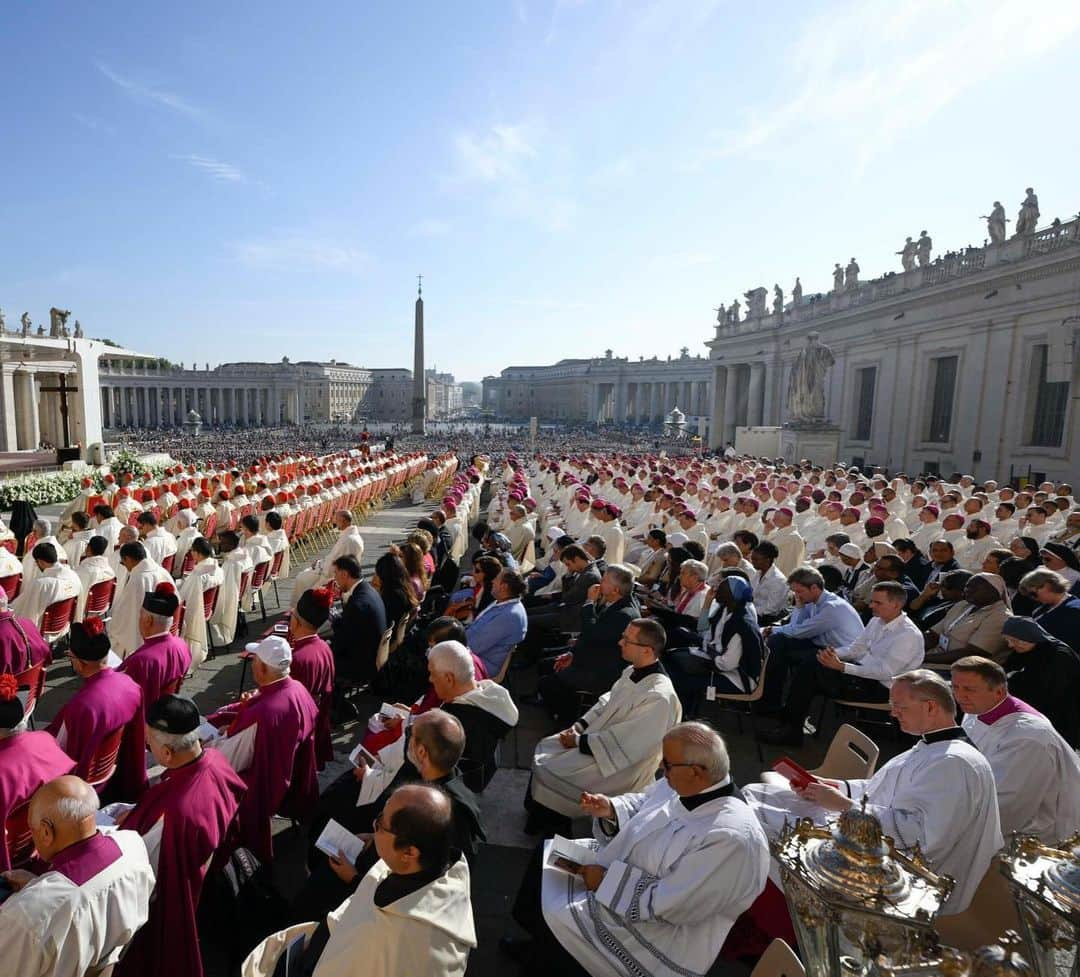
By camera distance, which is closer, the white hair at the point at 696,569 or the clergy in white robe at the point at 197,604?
the white hair at the point at 696,569

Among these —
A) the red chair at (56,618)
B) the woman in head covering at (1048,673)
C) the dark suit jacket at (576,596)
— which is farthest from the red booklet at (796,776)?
the red chair at (56,618)

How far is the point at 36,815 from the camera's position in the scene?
91.7 inches

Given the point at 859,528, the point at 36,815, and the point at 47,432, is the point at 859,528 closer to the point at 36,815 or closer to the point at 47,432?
the point at 36,815

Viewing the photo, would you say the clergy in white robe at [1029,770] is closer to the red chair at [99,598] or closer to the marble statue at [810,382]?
the red chair at [99,598]

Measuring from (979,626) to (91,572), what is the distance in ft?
27.8

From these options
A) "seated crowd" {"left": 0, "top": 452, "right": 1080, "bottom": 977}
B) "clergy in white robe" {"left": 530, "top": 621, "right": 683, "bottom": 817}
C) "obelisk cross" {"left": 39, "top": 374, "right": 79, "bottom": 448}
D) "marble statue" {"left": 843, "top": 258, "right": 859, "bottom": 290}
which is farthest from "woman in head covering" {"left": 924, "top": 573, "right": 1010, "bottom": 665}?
"marble statue" {"left": 843, "top": 258, "right": 859, "bottom": 290}

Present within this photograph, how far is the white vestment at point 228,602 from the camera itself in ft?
25.4

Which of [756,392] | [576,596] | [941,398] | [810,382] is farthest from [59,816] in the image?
[756,392]

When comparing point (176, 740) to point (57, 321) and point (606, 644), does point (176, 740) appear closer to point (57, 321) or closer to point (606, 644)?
point (606, 644)

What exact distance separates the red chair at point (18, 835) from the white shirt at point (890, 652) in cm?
512

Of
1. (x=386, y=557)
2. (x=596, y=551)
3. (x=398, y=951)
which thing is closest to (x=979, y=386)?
(x=596, y=551)

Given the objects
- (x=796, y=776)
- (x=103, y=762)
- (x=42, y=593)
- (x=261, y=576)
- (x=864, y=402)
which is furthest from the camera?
(x=864, y=402)

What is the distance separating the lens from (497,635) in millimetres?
5516

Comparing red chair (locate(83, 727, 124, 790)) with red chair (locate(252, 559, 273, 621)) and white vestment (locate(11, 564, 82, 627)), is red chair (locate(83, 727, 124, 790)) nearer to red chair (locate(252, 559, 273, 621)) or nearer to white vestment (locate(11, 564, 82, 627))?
white vestment (locate(11, 564, 82, 627))
